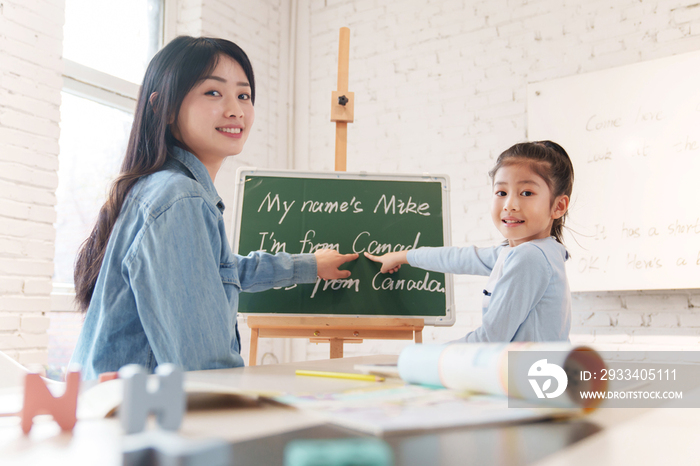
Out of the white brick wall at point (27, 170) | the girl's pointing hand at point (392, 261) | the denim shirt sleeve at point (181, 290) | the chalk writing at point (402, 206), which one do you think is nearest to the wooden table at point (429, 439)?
the denim shirt sleeve at point (181, 290)

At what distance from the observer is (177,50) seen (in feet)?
4.42

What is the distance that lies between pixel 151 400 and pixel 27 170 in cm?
254

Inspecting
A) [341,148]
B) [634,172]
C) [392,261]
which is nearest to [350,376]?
[392,261]

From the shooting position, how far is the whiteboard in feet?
8.70

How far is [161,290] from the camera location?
978mm

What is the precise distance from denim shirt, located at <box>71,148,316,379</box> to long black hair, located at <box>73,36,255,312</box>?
115 millimetres

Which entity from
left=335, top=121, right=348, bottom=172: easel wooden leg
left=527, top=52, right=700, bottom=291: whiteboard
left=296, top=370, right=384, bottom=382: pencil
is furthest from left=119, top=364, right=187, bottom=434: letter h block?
left=527, top=52, right=700, bottom=291: whiteboard

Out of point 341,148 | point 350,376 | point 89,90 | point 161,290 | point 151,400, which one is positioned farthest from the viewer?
point 89,90

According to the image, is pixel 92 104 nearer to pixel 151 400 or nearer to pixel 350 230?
pixel 350 230

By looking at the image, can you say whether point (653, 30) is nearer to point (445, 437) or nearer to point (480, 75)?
point (480, 75)

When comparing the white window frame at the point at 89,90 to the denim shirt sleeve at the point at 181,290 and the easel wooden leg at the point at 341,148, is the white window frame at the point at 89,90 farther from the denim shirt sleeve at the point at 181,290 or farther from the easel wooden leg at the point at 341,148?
the denim shirt sleeve at the point at 181,290

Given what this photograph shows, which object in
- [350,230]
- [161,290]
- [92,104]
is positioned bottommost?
[161,290]

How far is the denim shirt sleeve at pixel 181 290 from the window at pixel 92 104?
199cm

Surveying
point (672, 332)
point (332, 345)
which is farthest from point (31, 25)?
point (672, 332)
